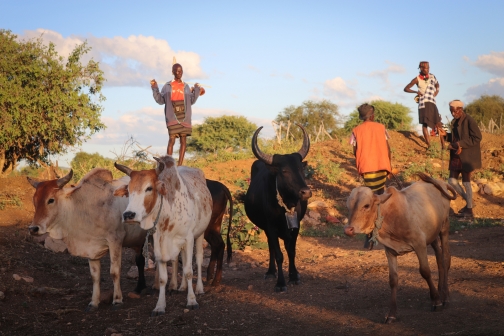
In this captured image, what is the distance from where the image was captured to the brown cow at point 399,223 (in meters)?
5.44

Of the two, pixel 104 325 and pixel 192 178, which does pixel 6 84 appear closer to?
pixel 192 178

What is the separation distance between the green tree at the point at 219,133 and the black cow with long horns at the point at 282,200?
26.5 metres

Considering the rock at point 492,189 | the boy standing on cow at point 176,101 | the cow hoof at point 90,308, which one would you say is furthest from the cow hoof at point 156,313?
the rock at point 492,189

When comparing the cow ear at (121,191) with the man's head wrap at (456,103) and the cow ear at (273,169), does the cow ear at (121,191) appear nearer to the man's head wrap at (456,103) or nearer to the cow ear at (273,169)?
the cow ear at (273,169)

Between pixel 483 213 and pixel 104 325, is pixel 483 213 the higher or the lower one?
the higher one

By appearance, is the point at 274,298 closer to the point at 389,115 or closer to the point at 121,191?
the point at 121,191

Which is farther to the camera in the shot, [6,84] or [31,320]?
[6,84]

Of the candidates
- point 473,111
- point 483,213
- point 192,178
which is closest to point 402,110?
point 473,111

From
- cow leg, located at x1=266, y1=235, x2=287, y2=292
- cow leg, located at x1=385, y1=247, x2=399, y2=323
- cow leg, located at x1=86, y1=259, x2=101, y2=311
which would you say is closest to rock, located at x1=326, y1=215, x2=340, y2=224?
cow leg, located at x1=266, y1=235, x2=287, y2=292

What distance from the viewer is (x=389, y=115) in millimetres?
30125

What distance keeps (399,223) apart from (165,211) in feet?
8.04

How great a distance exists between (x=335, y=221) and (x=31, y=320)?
8385mm

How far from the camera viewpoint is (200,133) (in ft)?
118

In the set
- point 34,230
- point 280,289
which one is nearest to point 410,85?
point 280,289
